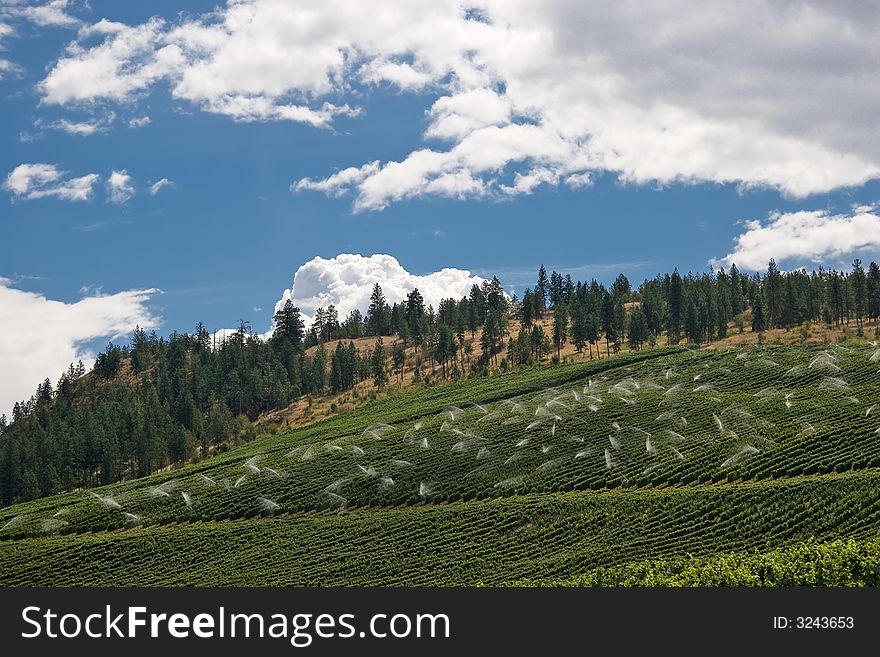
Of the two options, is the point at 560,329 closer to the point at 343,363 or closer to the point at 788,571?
the point at 343,363

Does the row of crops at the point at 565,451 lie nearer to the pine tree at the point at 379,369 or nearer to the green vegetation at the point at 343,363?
the green vegetation at the point at 343,363

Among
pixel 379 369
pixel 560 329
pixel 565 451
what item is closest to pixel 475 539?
pixel 565 451

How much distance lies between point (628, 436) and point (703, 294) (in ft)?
304

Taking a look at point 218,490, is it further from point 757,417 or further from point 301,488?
point 757,417

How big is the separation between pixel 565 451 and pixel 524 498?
37.3 ft

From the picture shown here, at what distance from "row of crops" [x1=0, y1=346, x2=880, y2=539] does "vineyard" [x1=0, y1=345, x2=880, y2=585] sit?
0.27 m

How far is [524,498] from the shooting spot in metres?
65.1

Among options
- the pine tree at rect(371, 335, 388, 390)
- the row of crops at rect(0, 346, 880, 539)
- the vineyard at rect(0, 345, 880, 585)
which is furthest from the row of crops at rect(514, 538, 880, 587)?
the pine tree at rect(371, 335, 388, 390)

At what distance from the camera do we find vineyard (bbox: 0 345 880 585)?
171ft

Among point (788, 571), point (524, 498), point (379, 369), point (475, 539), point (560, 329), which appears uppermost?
point (560, 329)

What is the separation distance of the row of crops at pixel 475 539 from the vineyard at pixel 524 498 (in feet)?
0.58

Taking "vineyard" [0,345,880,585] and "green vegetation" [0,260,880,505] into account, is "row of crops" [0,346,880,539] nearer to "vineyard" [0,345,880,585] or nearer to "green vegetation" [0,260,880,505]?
"vineyard" [0,345,880,585]

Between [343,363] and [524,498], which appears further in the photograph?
[343,363]

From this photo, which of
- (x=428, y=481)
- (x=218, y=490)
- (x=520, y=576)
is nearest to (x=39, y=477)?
(x=218, y=490)
